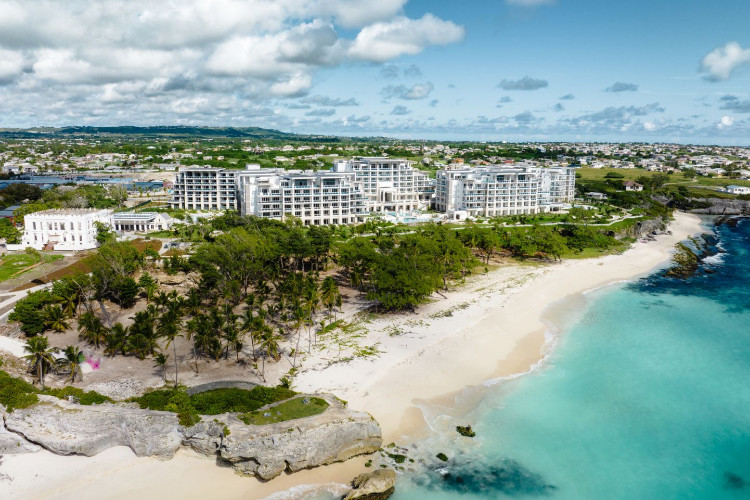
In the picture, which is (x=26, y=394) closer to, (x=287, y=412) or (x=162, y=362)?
(x=162, y=362)

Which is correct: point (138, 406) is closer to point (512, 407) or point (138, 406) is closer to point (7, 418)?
point (7, 418)

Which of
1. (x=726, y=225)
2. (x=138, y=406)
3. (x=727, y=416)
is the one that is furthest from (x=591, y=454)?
Result: (x=726, y=225)

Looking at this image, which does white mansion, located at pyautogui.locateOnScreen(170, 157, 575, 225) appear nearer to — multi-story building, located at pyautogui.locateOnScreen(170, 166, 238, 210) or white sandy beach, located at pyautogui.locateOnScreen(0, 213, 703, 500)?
multi-story building, located at pyautogui.locateOnScreen(170, 166, 238, 210)

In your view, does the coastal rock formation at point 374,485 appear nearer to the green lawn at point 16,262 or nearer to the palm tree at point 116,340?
→ the palm tree at point 116,340

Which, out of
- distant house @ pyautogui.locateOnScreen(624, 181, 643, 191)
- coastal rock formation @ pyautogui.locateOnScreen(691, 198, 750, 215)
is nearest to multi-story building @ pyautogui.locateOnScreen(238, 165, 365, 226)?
distant house @ pyautogui.locateOnScreen(624, 181, 643, 191)

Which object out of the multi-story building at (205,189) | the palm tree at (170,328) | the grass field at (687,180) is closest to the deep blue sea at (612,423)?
the palm tree at (170,328)
